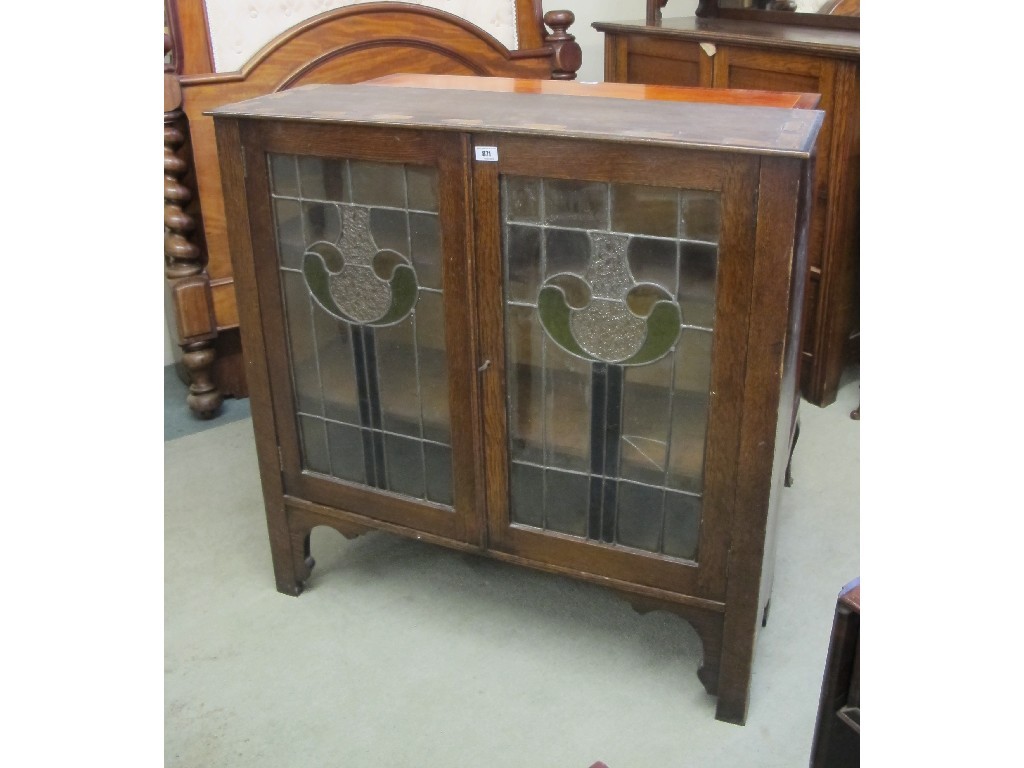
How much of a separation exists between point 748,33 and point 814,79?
311mm

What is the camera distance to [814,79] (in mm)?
2498

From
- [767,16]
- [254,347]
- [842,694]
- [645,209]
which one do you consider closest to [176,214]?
[254,347]

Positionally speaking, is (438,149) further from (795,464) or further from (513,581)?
(795,464)

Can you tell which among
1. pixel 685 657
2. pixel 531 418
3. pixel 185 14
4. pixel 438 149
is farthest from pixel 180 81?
pixel 685 657

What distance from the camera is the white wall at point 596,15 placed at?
3.34 m

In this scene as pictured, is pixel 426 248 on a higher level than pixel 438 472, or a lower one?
higher

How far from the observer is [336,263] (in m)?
1.70

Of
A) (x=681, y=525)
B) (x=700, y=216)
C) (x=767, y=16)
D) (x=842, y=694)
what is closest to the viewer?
(x=842, y=694)

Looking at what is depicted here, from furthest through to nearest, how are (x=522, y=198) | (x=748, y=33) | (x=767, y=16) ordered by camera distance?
(x=767, y=16) < (x=748, y=33) < (x=522, y=198)

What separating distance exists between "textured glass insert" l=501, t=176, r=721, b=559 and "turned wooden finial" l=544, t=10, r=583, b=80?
5.38ft

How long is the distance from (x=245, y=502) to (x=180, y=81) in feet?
3.47

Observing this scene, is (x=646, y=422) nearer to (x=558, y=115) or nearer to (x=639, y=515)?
(x=639, y=515)

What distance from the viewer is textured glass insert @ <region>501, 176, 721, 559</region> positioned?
1455 millimetres

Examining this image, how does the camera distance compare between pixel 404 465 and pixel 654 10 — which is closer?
pixel 404 465
